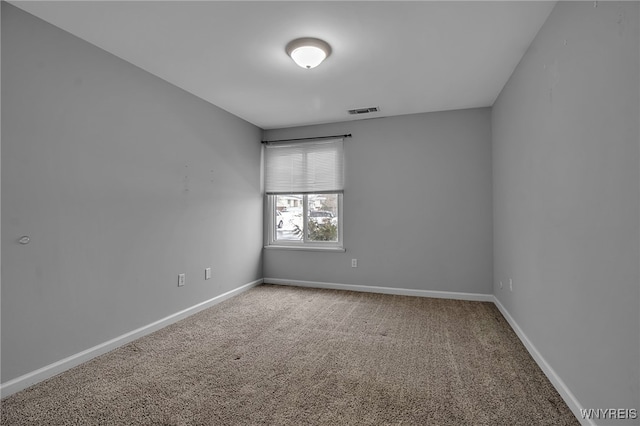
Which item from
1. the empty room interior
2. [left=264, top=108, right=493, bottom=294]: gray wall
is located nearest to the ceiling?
the empty room interior

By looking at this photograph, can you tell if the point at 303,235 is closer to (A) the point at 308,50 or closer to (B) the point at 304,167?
(B) the point at 304,167

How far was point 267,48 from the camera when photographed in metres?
2.59

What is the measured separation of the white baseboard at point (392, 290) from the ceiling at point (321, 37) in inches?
97.5

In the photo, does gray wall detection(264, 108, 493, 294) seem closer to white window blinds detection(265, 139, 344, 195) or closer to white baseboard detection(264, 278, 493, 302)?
white baseboard detection(264, 278, 493, 302)

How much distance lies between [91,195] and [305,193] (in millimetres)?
2858

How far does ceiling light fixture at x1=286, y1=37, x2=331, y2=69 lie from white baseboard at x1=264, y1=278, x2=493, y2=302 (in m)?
3.12

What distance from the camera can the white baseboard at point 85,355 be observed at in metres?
2.03

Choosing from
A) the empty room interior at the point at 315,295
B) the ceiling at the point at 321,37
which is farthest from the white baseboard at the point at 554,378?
the ceiling at the point at 321,37

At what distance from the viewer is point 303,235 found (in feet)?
16.2

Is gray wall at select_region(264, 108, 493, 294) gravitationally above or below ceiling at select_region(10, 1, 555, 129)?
below

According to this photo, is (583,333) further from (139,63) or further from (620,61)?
(139,63)

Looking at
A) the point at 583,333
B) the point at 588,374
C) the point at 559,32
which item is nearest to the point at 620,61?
the point at 559,32

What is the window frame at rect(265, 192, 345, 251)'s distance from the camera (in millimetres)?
4703

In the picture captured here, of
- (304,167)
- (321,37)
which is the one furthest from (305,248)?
(321,37)
